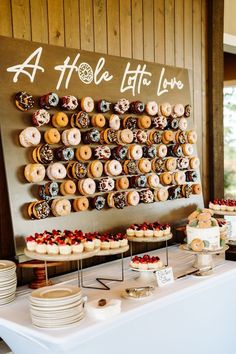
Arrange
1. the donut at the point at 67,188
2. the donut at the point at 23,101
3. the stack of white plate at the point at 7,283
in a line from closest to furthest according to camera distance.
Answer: the stack of white plate at the point at 7,283
the donut at the point at 23,101
the donut at the point at 67,188

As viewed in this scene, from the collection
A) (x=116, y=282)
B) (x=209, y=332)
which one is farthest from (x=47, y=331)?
(x=209, y=332)

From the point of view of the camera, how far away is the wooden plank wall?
107 inches

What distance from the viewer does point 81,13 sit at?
3031mm

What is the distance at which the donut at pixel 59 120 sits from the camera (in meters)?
2.74

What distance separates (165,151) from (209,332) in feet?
4.44

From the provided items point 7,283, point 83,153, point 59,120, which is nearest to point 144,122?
point 83,153

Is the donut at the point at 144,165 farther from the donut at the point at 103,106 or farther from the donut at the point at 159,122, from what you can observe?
the donut at the point at 103,106

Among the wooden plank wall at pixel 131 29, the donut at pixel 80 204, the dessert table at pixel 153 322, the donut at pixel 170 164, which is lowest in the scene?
the dessert table at pixel 153 322

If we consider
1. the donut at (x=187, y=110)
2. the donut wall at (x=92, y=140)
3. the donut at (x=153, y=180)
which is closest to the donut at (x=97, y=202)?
the donut wall at (x=92, y=140)

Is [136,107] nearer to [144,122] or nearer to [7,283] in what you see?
[144,122]

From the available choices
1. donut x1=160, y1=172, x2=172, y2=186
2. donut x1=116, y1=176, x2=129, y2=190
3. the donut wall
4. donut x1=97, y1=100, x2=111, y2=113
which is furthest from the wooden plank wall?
donut x1=116, y1=176, x2=129, y2=190

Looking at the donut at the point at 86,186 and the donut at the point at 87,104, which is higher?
the donut at the point at 87,104

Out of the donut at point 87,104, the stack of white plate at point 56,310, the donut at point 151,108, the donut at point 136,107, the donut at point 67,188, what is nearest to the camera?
the stack of white plate at point 56,310

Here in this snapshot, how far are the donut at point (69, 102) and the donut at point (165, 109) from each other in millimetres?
913
